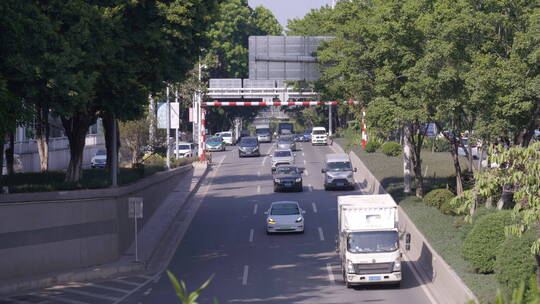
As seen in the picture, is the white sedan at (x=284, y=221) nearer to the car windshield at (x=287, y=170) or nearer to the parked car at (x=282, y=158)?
the car windshield at (x=287, y=170)

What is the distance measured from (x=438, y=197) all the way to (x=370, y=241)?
10883 millimetres

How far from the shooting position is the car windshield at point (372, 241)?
24797 millimetres

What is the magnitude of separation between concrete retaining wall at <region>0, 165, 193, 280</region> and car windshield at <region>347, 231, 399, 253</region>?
368 inches

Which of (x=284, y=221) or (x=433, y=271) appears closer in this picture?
(x=433, y=271)

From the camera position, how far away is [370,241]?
25078 mm

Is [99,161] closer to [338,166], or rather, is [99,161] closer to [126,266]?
[338,166]

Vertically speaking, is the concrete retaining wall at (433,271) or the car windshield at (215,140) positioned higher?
the car windshield at (215,140)

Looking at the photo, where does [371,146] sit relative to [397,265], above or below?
above

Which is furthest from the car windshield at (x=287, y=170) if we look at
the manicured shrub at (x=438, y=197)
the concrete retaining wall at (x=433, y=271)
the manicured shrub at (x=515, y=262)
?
the manicured shrub at (x=515, y=262)

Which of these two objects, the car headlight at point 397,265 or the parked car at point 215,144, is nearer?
the car headlight at point 397,265

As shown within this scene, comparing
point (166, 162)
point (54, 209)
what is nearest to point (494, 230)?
point (54, 209)

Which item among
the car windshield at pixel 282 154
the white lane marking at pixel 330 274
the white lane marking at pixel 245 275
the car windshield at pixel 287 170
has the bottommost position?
the white lane marking at pixel 330 274

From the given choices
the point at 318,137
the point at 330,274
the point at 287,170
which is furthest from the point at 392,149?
the point at 330,274

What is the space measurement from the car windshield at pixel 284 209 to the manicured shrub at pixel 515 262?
15.7 meters
